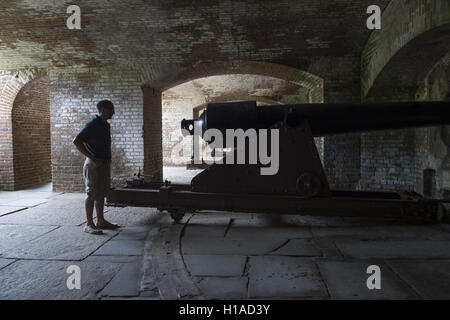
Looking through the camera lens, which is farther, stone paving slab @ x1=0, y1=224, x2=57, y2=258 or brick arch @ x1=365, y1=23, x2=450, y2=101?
brick arch @ x1=365, y1=23, x2=450, y2=101

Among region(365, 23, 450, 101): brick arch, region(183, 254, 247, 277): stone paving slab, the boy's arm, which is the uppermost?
region(365, 23, 450, 101): brick arch

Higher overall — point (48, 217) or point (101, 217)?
point (101, 217)

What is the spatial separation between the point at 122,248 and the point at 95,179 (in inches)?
39.7

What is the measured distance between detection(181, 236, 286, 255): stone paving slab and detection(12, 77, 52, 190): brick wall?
6099mm

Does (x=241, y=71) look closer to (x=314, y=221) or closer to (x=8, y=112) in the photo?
(x=314, y=221)

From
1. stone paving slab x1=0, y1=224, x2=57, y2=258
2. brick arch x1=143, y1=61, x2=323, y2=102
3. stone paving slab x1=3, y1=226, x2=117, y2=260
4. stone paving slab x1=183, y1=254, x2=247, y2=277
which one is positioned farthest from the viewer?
brick arch x1=143, y1=61, x2=323, y2=102

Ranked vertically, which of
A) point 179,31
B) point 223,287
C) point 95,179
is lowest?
point 223,287

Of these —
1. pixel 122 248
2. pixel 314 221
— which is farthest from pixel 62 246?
pixel 314 221

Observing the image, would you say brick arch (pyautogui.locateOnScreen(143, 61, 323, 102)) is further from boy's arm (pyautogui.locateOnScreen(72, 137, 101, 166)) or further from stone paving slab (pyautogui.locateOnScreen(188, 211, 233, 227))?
boy's arm (pyautogui.locateOnScreen(72, 137, 101, 166))

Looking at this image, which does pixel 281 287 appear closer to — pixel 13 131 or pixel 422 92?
pixel 422 92

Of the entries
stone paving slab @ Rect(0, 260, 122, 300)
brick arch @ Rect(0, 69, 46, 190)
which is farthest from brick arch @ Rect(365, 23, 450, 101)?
brick arch @ Rect(0, 69, 46, 190)

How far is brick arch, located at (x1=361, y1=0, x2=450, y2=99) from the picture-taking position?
4.04 metres

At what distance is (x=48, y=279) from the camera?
2.83 meters
